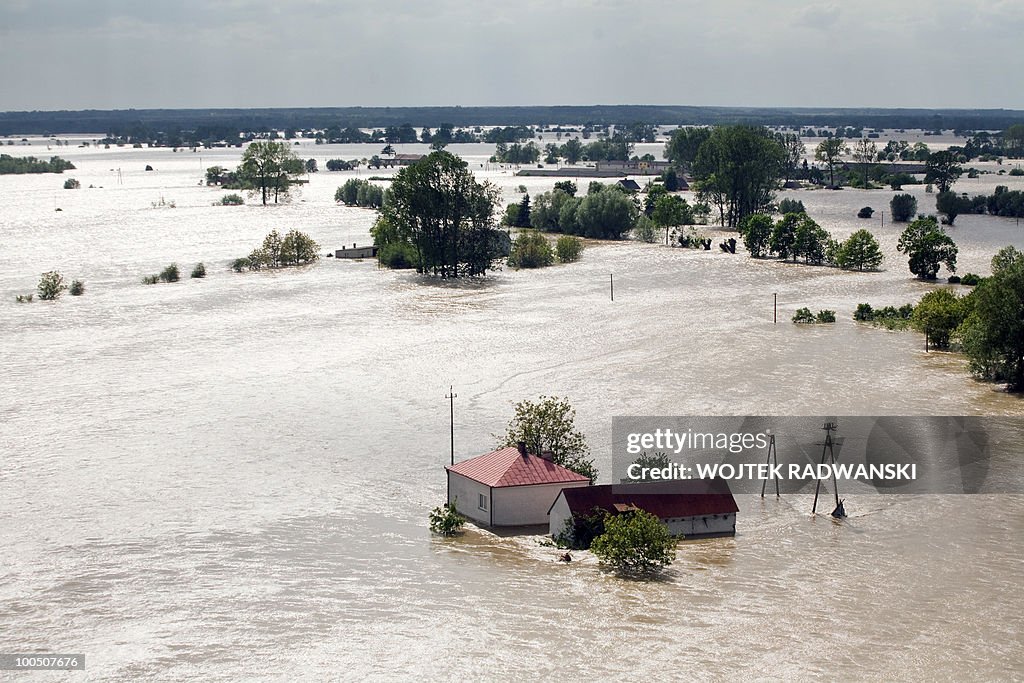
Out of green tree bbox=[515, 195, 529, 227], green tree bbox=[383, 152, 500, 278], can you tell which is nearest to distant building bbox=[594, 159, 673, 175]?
green tree bbox=[515, 195, 529, 227]

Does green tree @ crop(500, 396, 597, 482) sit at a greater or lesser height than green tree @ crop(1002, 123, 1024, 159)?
lesser

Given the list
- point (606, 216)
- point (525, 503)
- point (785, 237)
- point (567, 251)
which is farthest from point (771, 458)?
point (606, 216)

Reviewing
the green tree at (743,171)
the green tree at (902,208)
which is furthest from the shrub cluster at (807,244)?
the green tree at (902,208)

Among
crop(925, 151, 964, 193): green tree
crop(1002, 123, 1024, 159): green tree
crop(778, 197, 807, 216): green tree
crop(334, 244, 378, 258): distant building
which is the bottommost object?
crop(334, 244, 378, 258): distant building

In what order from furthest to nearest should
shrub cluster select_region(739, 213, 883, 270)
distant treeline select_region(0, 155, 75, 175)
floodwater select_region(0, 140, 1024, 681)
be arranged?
1. distant treeline select_region(0, 155, 75, 175)
2. shrub cluster select_region(739, 213, 883, 270)
3. floodwater select_region(0, 140, 1024, 681)

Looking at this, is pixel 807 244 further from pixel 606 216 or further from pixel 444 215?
pixel 444 215

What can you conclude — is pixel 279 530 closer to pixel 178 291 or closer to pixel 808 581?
pixel 808 581

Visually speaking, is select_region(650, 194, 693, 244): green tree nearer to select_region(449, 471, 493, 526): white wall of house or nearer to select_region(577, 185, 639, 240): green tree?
select_region(577, 185, 639, 240): green tree

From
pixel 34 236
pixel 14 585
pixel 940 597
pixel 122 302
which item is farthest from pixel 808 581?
pixel 34 236
